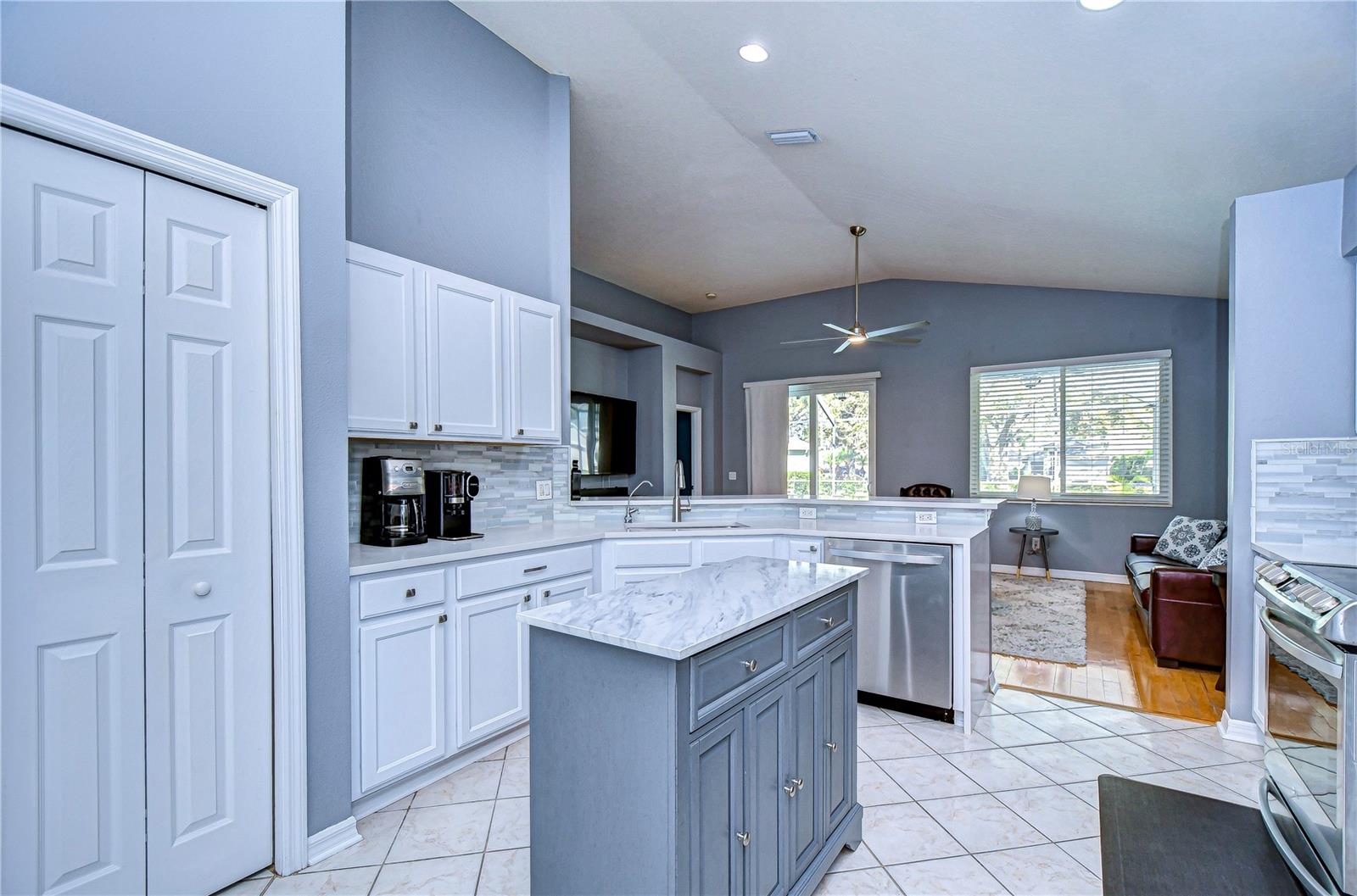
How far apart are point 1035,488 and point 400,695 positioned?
20.8ft

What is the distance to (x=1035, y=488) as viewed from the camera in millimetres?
6547

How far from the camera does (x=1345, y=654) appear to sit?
1.58 metres

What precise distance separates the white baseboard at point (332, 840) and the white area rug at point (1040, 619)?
3.15m

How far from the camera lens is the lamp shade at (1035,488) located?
6527mm

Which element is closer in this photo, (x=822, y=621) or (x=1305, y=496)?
(x=822, y=621)

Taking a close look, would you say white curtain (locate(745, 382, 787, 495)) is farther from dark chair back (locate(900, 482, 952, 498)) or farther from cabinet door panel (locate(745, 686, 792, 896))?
cabinet door panel (locate(745, 686, 792, 896))

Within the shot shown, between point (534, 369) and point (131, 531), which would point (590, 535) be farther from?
point (131, 531)

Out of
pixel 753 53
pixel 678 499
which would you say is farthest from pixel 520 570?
pixel 753 53

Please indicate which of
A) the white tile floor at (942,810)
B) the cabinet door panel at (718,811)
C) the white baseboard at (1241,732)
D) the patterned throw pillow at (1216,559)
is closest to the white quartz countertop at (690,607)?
the cabinet door panel at (718,811)

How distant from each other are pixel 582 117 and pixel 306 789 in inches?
144

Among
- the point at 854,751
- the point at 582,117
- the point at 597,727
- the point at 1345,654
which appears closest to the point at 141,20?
the point at 597,727

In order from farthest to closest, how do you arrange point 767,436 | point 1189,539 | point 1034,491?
point 767,436 < point 1034,491 < point 1189,539

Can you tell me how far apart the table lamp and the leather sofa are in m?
2.68

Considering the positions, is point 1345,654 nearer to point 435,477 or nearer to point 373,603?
point 373,603
